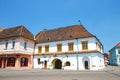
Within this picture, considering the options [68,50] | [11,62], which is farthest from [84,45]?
[11,62]

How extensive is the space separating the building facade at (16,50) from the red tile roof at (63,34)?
4.67 m

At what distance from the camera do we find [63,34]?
35.3 meters

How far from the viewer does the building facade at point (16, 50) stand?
3145cm

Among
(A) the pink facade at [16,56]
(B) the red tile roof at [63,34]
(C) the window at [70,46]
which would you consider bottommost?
(A) the pink facade at [16,56]

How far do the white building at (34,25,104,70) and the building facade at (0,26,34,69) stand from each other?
10.6ft

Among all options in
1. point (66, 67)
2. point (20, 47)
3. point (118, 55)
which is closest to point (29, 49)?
point (20, 47)

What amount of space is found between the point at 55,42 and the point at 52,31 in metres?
5.93

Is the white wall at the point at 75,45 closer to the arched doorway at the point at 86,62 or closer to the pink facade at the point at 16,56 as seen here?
the arched doorway at the point at 86,62

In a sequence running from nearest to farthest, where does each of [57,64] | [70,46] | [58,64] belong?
[70,46], [57,64], [58,64]

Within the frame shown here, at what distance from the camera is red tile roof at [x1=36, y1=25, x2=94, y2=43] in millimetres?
32406

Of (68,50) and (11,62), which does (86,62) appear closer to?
(68,50)

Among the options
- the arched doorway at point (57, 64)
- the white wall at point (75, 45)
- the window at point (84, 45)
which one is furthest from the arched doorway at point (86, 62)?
the arched doorway at point (57, 64)

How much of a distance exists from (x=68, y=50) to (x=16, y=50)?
1203 centimetres

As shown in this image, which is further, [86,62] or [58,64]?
[58,64]
